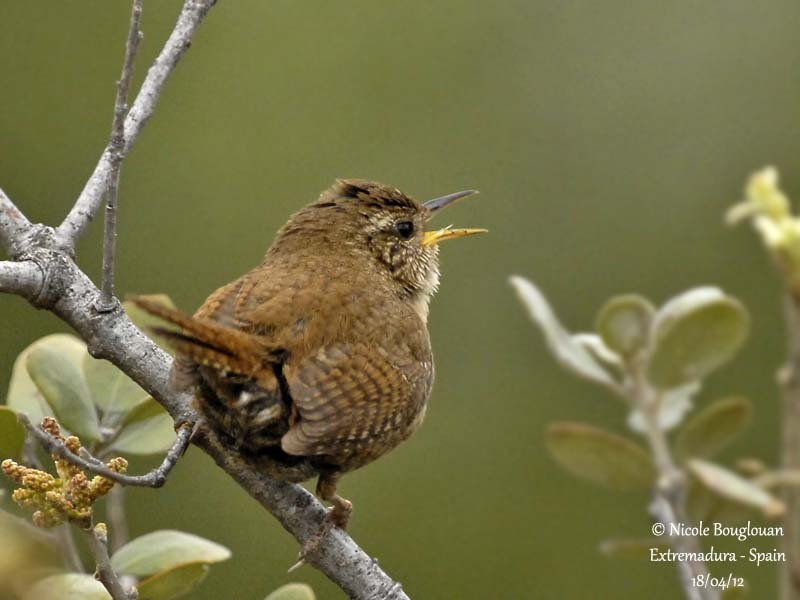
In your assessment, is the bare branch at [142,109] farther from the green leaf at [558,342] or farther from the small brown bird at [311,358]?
the green leaf at [558,342]

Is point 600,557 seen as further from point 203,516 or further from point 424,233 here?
point 424,233

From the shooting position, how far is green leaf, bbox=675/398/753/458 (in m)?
1.40

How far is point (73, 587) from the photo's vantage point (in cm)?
188

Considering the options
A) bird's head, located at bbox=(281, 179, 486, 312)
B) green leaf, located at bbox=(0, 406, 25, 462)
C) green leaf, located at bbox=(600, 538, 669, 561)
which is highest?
bird's head, located at bbox=(281, 179, 486, 312)

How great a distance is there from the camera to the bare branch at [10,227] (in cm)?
248

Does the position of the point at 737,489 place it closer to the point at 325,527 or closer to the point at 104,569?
the point at 104,569

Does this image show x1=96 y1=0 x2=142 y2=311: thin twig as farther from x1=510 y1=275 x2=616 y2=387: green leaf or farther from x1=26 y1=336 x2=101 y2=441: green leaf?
x1=510 y1=275 x2=616 y2=387: green leaf

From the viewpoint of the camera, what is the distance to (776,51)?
24.2ft

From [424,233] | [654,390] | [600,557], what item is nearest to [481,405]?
[600,557]

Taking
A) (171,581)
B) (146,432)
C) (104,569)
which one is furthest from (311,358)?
(104,569)

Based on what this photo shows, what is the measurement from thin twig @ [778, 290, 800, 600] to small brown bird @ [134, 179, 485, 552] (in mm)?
1243

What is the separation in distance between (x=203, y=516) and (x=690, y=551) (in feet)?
17.1

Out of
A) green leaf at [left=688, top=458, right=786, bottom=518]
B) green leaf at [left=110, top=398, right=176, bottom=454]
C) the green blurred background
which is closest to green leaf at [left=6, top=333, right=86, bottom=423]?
green leaf at [left=110, top=398, right=176, bottom=454]

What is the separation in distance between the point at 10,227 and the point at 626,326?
1.40 m
